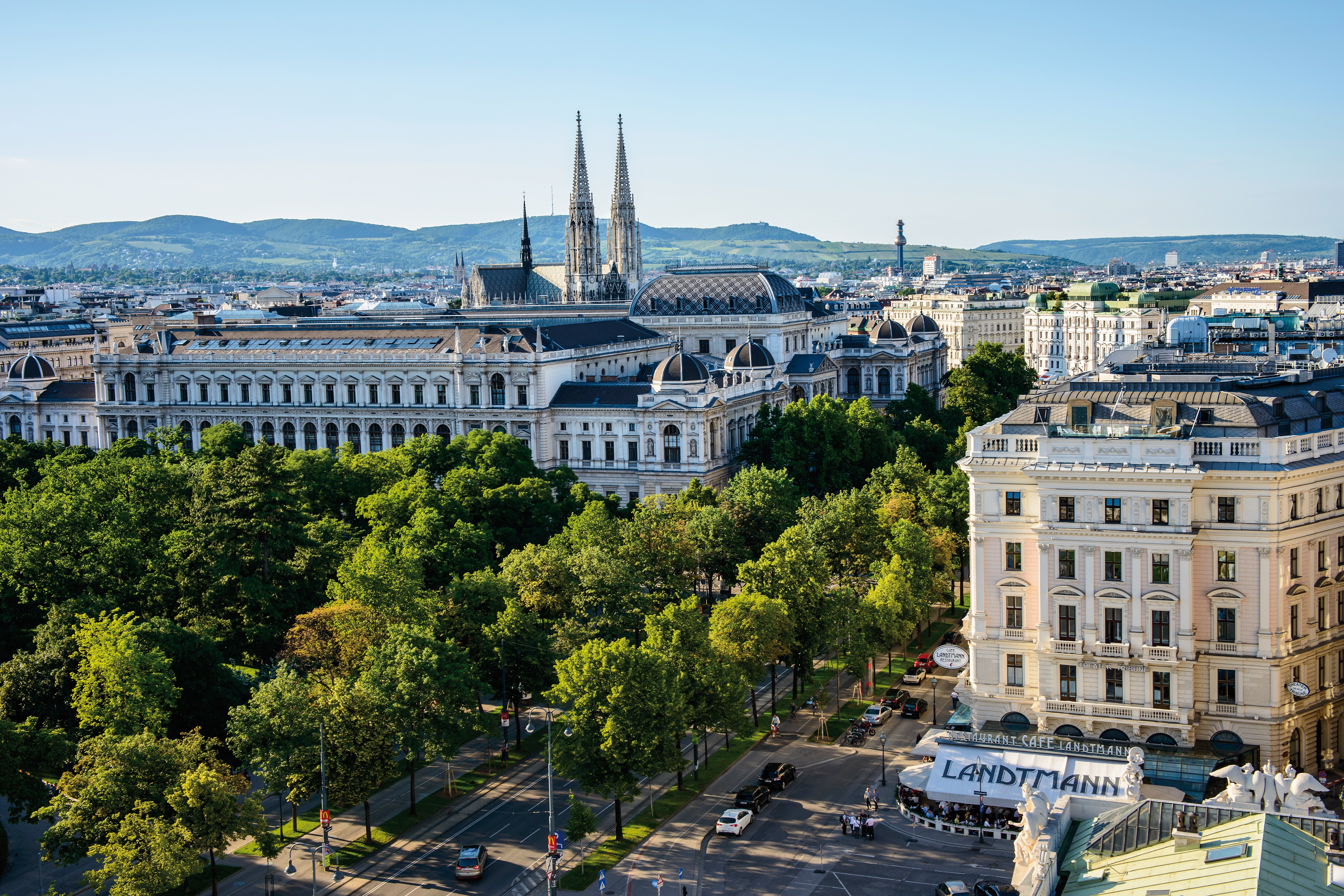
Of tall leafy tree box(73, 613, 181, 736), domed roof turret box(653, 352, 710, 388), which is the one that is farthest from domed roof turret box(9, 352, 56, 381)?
tall leafy tree box(73, 613, 181, 736)

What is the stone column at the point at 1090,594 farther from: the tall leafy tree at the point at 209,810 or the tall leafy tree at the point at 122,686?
the tall leafy tree at the point at 122,686

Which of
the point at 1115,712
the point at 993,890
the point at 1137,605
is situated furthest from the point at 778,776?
the point at 1137,605

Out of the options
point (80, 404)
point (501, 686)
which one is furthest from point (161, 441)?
point (501, 686)

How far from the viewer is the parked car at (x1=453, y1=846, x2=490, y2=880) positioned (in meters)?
62.1

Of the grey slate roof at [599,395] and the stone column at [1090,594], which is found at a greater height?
the grey slate roof at [599,395]

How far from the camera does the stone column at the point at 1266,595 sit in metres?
65.1

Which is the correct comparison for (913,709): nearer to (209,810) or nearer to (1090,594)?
(1090,594)

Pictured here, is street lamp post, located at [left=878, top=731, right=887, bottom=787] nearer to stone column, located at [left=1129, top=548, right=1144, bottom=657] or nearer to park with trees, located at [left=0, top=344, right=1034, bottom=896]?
park with trees, located at [left=0, top=344, right=1034, bottom=896]

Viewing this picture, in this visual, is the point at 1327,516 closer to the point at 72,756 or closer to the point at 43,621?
the point at 72,756

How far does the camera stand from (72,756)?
67.9m

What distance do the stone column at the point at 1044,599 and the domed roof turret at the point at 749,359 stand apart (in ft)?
281

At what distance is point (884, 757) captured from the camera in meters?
75.1

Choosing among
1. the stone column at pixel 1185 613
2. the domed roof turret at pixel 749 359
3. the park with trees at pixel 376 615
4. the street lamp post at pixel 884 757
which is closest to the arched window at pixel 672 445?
the domed roof turret at pixel 749 359

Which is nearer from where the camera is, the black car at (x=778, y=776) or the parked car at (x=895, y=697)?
the black car at (x=778, y=776)
